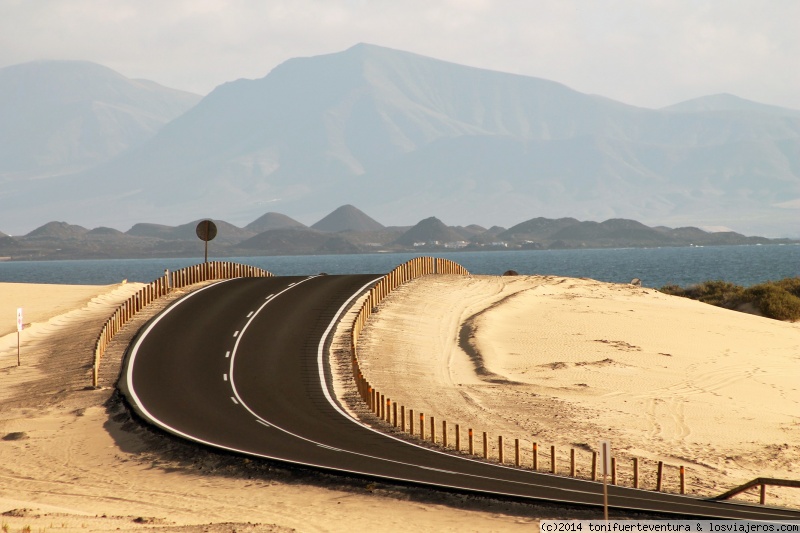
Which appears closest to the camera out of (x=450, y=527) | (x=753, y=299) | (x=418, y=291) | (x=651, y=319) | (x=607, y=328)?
(x=450, y=527)

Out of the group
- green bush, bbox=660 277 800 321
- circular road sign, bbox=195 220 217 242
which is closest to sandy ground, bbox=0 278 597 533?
circular road sign, bbox=195 220 217 242

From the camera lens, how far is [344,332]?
44.8 m

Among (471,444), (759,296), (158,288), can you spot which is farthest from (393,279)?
(471,444)

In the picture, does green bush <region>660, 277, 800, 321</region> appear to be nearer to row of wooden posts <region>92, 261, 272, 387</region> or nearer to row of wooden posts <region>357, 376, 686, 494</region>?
row of wooden posts <region>92, 261, 272, 387</region>

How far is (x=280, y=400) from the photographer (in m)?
33.4

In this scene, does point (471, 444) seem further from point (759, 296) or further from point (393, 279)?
point (759, 296)

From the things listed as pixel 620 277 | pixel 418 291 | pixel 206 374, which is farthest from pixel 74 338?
pixel 620 277

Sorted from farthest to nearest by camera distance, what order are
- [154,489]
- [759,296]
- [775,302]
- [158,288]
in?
[759,296] → [775,302] → [158,288] → [154,489]

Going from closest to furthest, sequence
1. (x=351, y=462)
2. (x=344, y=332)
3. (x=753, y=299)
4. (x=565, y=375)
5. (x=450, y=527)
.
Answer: (x=450, y=527)
(x=351, y=462)
(x=565, y=375)
(x=344, y=332)
(x=753, y=299)

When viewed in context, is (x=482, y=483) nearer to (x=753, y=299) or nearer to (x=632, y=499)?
(x=632, y=499)

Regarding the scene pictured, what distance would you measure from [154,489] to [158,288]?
32.0 meters

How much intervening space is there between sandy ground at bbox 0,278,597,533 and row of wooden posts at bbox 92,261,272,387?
15.4ft

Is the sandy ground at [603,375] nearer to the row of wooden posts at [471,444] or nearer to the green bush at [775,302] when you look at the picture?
the row of wooden posts at [471,444]

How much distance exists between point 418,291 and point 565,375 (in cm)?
1970
